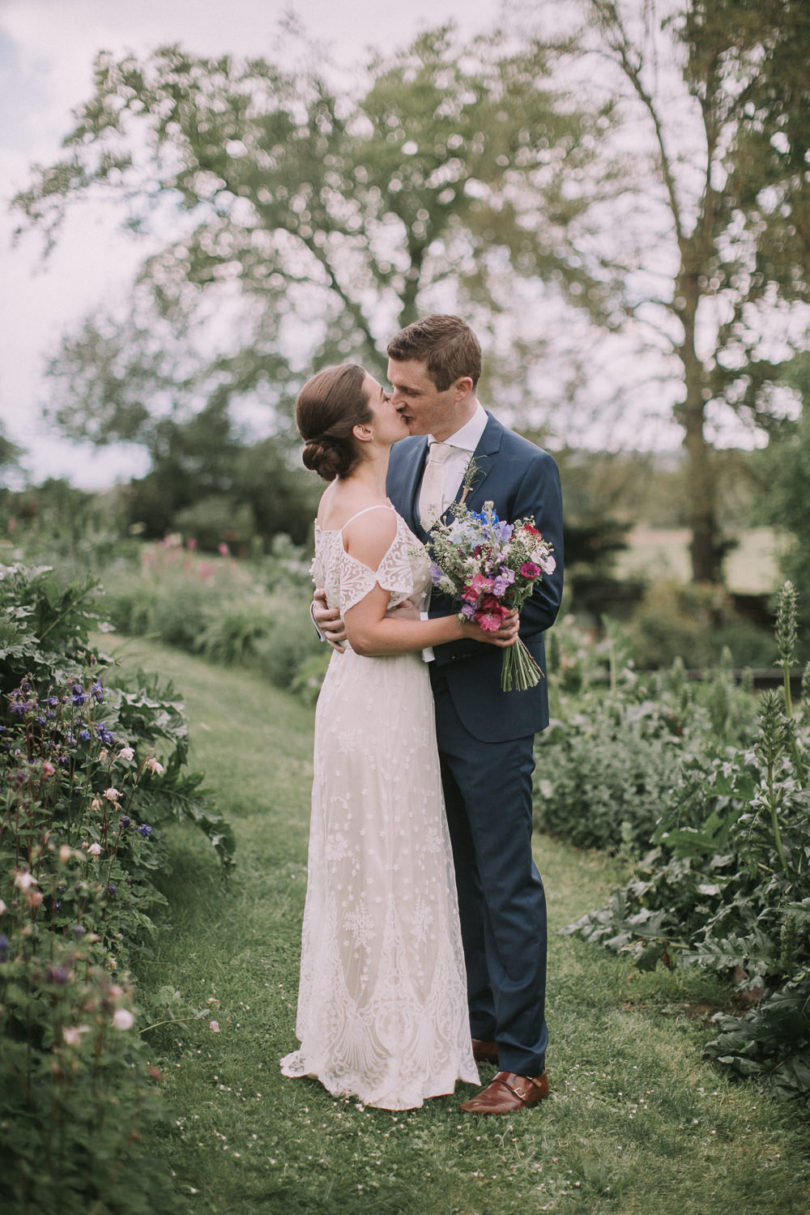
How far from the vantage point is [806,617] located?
15.1 m

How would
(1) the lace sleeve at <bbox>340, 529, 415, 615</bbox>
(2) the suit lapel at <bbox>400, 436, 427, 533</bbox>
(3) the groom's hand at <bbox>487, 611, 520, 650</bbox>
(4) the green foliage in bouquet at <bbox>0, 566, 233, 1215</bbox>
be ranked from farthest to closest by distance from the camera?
1. (2) the suit lapel at <bbox>400, 436, 427, 533</bbox>
2. (1) the lace sleeve at <bbox>340, 529, 415, 615</bbox>
3. (3) the groom's hand at <bbox>487, 611, 520, 650</bbox>
4. (4) the green foliage in bouquet at <bbox>0, 566, 233, 1215</bbox>

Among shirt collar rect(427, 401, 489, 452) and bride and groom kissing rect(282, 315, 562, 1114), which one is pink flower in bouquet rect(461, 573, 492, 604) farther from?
shirt collar rect(427, 401, 489, 452)

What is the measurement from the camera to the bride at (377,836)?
9.77ft

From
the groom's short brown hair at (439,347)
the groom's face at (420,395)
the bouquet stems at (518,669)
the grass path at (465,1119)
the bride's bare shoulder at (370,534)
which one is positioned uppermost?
the groom's short brown hair at (439,347)

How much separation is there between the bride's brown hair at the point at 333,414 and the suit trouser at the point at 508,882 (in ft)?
2.81

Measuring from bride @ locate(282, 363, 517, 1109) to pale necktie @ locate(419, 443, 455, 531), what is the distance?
0.17 meters

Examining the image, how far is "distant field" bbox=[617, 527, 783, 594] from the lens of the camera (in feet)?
62.0

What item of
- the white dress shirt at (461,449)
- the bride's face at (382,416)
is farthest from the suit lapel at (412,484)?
the bride's face at (382,416)

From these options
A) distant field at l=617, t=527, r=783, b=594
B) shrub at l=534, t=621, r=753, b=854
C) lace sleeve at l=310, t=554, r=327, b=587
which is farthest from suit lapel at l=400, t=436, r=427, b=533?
distant field at l=617, t=527, r=783, b=594

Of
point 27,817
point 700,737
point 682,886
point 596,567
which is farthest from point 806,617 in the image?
point 27,817

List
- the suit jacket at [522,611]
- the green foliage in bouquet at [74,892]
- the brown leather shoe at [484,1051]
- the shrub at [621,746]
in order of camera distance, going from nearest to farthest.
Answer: the green foliage in bouquet at [74,892] → the suit jacket at [522,611] → the brown leather shoe at [484,1051] → the shrub at [621,746]

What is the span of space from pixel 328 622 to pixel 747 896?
2.05 m

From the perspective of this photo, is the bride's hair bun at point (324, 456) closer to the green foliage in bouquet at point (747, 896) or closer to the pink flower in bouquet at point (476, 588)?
the pink flower in bouquet at point (476, 588)

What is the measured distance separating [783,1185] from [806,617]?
1344cm
